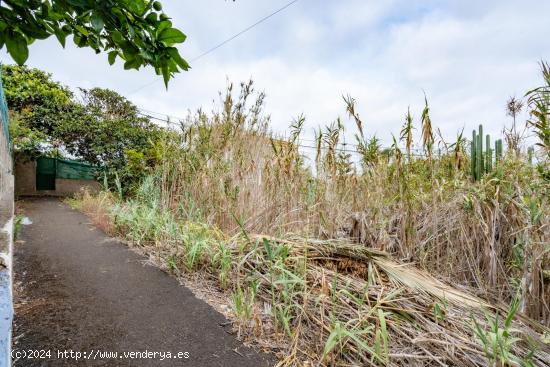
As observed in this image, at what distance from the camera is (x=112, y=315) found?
Answer: 1513 mm

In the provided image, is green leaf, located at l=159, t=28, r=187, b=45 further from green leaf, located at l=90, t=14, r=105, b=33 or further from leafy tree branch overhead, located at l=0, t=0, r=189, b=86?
green leaf, located at l=90, t=14, r=105, b=33

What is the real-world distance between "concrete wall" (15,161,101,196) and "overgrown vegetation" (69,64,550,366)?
663cm

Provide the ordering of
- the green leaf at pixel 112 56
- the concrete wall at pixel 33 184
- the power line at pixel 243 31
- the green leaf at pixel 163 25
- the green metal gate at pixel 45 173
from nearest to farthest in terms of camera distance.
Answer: the green leaf at pixel 163 25 → the green leaf at pixel 112 56 → the power line at pixel 243 31 → the concrete wall at pixel 33 184 → the green metal gate at pixel 45 173

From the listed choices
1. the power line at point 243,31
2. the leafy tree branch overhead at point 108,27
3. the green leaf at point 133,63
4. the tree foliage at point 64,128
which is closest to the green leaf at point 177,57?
the leafy tree branch overhead at point 108,27

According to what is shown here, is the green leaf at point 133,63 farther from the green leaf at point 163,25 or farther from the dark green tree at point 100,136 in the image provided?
the dark green tree at point 100,136

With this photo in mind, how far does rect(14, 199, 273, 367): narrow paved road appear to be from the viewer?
1230 mm

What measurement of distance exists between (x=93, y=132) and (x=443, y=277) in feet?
30.6

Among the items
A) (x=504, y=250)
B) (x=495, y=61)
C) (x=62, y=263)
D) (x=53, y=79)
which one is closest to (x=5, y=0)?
(x=62, y=263)

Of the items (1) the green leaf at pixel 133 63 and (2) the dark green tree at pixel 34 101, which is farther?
(2) the dark green tree at pixel 34 101

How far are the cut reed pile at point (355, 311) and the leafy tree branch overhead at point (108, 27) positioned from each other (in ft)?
3.68

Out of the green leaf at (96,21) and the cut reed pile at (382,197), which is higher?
the green leaf at (96,21)

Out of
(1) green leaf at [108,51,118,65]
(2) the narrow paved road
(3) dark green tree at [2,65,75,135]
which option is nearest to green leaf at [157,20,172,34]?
(1) green leaf at [108,51,118,65]

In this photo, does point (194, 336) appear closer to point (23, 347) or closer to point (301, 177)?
point (23, 347)

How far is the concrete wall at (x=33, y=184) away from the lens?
8242 millimetres
